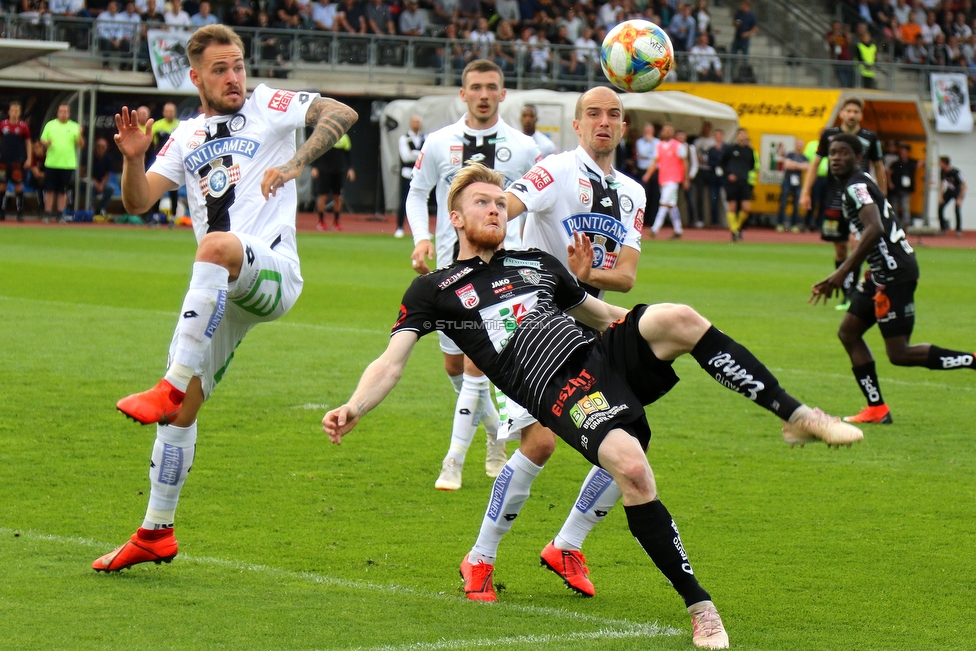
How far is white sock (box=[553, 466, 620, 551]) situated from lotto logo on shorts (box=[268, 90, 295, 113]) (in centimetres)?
217

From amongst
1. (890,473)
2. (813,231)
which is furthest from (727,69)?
(890,473)

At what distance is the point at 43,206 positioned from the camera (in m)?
28.4

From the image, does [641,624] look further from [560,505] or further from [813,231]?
[813,231]

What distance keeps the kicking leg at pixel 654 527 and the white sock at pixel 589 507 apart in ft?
3.08

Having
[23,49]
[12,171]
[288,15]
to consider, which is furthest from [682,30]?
[23,49]

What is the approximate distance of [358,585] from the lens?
17.8ft

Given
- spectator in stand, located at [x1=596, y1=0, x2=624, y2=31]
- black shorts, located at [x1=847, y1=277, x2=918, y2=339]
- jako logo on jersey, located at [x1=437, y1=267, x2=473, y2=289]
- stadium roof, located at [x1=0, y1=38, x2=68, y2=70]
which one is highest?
spectator in stand, located at [x1=596, y1=0, x2=624, y2=31]

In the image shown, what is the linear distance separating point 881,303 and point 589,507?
470cm

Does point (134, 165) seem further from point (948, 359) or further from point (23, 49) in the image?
point (23, 49)

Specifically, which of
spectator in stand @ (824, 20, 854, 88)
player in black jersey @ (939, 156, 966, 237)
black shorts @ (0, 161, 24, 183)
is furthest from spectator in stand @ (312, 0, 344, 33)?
player in black jersey @ (939, 156, 966, 237)

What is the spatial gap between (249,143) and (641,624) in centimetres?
272

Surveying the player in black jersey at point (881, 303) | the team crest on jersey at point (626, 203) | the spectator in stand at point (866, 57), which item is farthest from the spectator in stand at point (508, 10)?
the team crest on jersey at point (626, 203)

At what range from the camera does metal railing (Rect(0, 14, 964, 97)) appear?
2914 centimetres

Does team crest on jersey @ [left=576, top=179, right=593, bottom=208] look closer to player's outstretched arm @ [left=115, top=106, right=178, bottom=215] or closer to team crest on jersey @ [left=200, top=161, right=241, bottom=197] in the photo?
team crest on jersey @ [left=200, top=161, right=241, bottom=197]
